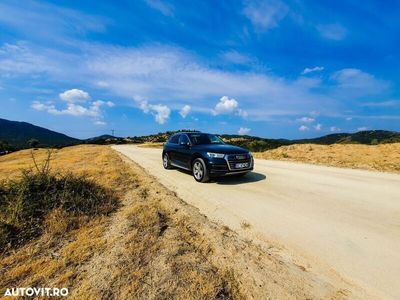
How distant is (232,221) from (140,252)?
206cm

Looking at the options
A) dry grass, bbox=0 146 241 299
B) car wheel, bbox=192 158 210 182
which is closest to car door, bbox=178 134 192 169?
car wheel, bbox=192 158 210 182

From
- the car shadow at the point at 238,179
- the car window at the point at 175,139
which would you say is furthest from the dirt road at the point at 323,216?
the car window at the point at 175,139

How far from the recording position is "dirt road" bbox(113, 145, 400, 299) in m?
3.34

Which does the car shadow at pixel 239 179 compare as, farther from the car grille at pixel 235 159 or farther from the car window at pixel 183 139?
the car window at pixel 183 139

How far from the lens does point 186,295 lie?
8.65 ft

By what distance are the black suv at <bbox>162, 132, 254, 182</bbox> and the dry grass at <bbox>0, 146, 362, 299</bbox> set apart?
348 centimetres

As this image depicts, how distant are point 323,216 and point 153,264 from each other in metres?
3.68

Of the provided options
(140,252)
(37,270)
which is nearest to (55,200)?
(37,270)

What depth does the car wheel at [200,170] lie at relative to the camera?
838cm

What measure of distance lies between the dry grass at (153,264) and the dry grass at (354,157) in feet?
35.0

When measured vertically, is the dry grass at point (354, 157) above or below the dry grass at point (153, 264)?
above

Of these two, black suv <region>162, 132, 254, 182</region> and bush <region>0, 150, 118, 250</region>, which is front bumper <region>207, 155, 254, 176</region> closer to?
black suv <region>162, 132, 254, 182</region>

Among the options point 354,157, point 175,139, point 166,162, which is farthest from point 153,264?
point 354,157

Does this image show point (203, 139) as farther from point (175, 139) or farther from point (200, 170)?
point (175, 139)
